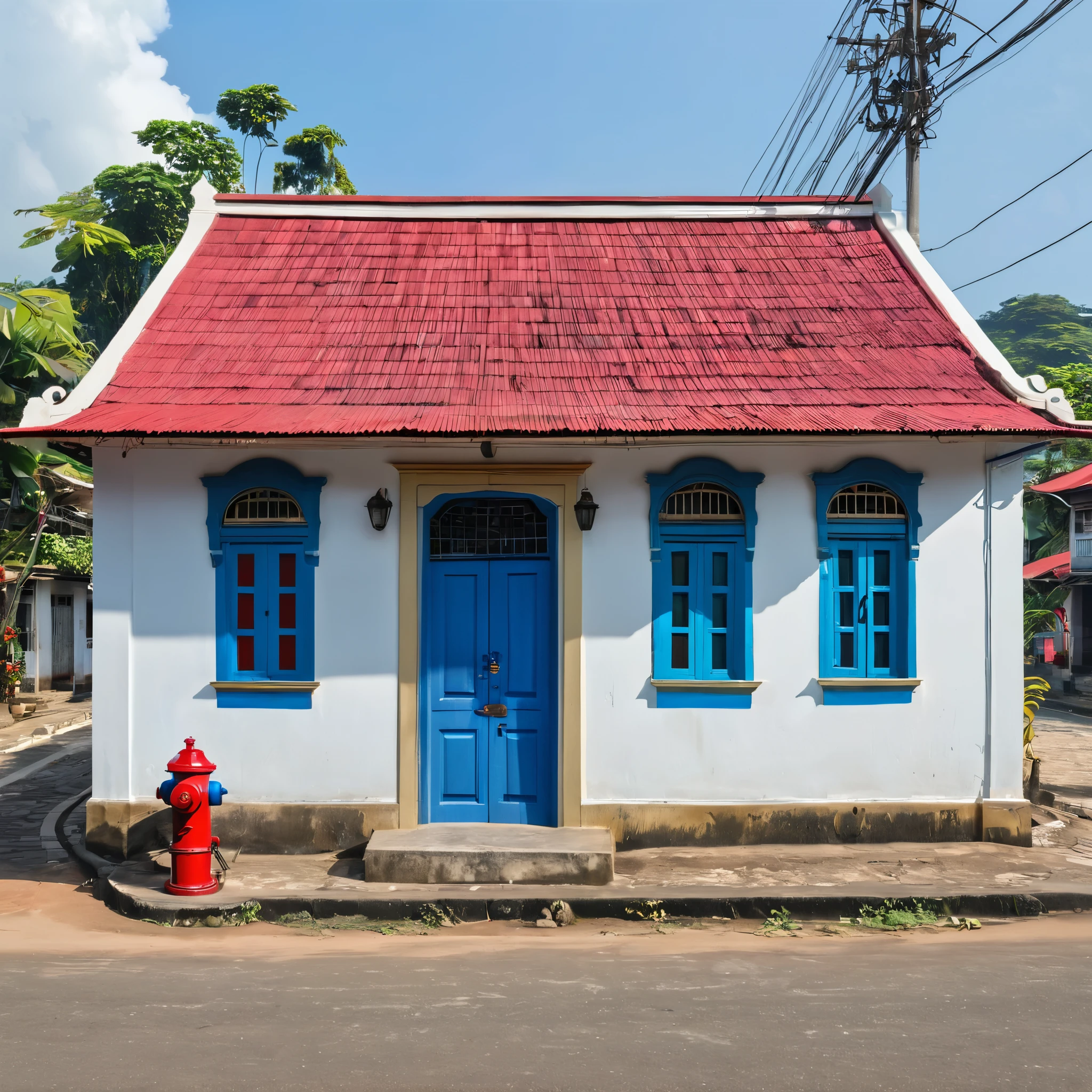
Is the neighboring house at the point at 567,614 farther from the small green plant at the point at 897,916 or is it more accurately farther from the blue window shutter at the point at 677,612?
the small green plant at the point at 897,916

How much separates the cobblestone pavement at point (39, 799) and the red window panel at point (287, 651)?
8.01 feet

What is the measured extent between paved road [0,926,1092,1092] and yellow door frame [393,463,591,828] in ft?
5.89

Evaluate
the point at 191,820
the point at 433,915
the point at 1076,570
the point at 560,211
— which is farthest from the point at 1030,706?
the point at 1076,570

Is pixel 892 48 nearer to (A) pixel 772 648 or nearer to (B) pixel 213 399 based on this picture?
(A) pixel 772 648

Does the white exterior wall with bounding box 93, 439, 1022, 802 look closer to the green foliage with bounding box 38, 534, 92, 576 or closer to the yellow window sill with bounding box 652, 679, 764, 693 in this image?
the yellow window sill with bounding box 652, 679, 764, 693

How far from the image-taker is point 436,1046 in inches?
161

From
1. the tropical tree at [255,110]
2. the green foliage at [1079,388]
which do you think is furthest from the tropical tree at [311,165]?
the green foliage at [1079,388]

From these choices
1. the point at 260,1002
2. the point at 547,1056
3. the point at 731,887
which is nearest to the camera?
the point at 547,1056

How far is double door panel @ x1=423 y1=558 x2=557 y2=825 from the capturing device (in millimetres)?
7363

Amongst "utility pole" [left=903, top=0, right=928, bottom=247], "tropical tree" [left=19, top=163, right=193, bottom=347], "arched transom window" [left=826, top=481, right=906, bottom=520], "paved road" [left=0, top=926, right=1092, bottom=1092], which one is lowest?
"paved road" [left=0, top=926, right=1092, bottom=1092]

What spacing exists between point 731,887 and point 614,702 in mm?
1718

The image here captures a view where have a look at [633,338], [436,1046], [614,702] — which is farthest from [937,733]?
[436,1046]

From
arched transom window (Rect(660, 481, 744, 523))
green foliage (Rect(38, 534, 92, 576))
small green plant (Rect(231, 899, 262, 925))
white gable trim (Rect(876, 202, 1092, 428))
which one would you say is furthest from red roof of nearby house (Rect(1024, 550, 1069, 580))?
green foliage (Rect(38, 534, 92, 576))

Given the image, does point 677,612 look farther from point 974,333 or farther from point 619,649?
point 974,333
